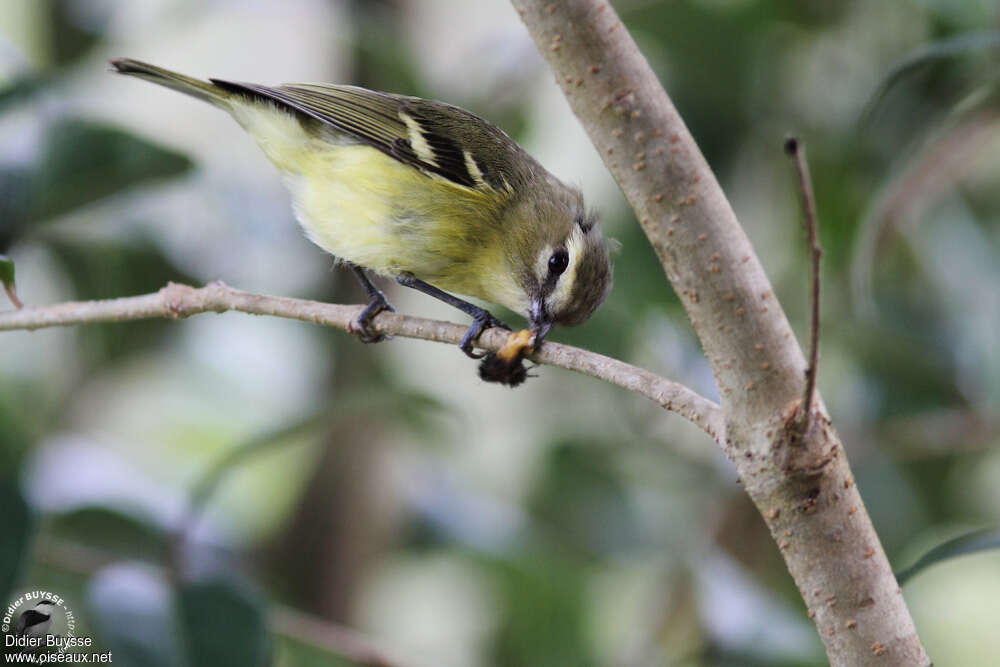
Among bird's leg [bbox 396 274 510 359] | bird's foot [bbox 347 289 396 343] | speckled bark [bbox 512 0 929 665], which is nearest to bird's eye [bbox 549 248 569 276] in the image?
bird's leg [bbox 396 274 510 359]

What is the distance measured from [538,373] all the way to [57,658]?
3.59 feet

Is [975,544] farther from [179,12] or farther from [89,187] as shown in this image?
[179,12]

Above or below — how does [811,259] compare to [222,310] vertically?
below

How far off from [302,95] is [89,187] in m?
0.52

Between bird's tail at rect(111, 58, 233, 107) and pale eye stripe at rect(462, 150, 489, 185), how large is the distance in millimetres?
558

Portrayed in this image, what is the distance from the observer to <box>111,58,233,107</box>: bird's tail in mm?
1749

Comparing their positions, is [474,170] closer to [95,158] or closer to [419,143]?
[419,143]

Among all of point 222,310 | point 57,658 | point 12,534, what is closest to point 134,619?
point 57,658

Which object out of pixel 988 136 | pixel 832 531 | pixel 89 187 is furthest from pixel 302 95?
pixel 988 136

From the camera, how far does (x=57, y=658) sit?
1.69 metres

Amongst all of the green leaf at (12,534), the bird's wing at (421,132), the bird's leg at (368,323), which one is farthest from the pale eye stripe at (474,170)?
the green leaf at (12,534)

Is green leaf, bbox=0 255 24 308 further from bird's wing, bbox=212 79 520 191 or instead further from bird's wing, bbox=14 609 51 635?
bird's wing, bbox=212 79 520 191

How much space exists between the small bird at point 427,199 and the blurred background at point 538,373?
0.22m

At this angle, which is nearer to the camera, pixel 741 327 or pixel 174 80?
pixel 741 327
